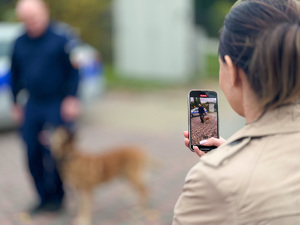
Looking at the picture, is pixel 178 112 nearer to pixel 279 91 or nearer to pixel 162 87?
pixel 162 87

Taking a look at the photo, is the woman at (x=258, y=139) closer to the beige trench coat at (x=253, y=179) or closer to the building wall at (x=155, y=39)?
the beige trench coat at (x=253, y=179)

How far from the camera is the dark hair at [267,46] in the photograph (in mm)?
1251

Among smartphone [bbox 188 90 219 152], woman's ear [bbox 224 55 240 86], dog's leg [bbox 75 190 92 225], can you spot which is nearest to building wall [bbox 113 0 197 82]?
dog's leg [bbox 75 190 92 225]

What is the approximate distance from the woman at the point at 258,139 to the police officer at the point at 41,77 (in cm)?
382

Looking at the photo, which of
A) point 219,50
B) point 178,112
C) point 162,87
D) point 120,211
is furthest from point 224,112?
point 219,50

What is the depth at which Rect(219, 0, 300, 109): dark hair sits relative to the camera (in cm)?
125

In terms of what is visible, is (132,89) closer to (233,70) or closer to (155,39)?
(155,39)

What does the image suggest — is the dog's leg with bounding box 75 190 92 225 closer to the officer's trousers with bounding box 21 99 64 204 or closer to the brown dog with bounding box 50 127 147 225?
the brown dog with bounding box 50 127 147 225

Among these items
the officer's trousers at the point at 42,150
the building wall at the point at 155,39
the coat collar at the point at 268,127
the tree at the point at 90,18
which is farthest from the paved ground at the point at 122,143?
the coat collar at the point at 268,127

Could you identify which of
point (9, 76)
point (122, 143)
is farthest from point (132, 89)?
point (9, 76)

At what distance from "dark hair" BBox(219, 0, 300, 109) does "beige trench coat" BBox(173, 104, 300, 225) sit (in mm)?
73

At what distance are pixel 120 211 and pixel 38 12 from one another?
222 cm

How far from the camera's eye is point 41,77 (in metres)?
4.96

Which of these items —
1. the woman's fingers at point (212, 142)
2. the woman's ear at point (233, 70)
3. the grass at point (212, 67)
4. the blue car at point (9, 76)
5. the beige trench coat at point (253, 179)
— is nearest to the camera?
the beige trench coat at point (253, 179)
